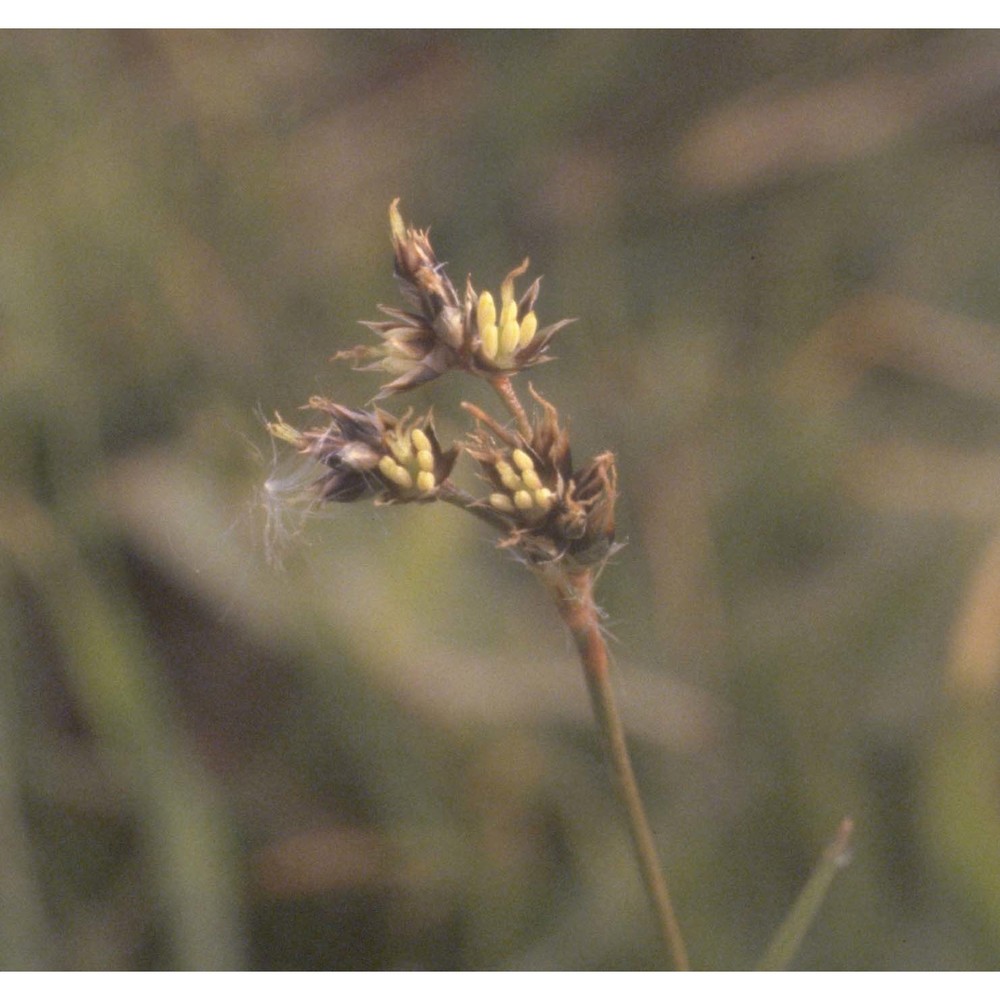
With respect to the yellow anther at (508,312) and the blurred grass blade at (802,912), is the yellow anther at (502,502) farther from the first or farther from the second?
the blurred grass blade at (802,912)

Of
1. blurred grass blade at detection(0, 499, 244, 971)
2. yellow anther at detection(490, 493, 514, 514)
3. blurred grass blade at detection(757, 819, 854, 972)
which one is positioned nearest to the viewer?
yellow anther at detection(490, 493, 514, 514)

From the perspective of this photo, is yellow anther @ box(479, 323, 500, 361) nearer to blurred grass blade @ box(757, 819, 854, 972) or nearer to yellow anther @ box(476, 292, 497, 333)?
yellow anther @ box(476, 292, 497, 333)

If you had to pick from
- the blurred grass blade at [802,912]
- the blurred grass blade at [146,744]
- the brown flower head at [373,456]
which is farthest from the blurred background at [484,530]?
the brown flower head at [373,456]

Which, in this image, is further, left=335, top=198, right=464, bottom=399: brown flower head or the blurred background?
the blurred background

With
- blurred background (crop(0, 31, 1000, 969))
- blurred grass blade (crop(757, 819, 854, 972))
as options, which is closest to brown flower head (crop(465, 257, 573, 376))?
blurred grass blade (crop(757, 819, 854, 972))

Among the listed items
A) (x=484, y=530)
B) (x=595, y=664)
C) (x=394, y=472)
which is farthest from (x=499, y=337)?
(x=484, y=530)

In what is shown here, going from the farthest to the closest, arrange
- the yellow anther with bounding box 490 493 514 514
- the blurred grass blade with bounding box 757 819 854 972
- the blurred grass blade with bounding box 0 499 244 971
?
the blurred grass blade with bounding box 0 499 244 971, the blurred grass blade with bounding box 757 819 854 972, the yellow anther with bounding box 490 493 514 514

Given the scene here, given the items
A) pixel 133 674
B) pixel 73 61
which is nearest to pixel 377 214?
pixel 73 61

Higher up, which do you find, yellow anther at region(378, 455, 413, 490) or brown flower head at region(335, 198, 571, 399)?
brown flower head at region(335, 198, 571, 399)
